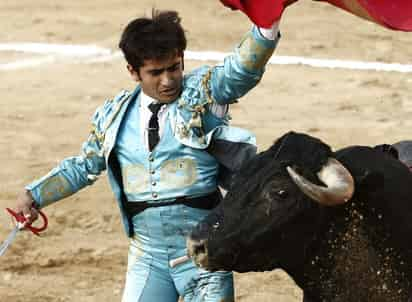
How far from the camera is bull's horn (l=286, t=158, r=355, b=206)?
4.70m

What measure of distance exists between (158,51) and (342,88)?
610 centimetres

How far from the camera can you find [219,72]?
5.43 meters

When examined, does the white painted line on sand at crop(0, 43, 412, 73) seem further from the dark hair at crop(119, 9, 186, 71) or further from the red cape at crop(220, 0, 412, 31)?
the red cape at crop(220, 0, 412, 31)

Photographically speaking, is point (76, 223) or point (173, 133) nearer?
point (173, 133)

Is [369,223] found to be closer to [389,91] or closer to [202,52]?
[389,91]

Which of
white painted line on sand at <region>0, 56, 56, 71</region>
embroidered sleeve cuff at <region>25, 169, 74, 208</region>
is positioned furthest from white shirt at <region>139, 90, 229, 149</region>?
white painted line on sand at <region>0, 56, 56, 71</region>

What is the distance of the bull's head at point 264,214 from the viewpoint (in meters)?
4.85

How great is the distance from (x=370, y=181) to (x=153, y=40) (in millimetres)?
1183

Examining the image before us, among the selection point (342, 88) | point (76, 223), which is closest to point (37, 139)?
point (76, 223)

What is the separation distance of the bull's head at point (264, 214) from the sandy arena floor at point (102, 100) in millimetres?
2681

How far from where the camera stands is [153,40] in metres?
5.55

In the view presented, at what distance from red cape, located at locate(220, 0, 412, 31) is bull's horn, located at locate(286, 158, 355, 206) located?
0.60m

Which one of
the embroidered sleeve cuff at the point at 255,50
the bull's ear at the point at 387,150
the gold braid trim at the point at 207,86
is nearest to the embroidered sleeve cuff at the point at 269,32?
the embroidered sleeve cuff at the point at 255,50

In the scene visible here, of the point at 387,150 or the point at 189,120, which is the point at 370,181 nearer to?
the point at 387,150
